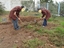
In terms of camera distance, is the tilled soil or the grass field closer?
the grass field

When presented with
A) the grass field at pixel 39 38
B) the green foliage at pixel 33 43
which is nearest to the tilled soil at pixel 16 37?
the grass field at pixel 39 38

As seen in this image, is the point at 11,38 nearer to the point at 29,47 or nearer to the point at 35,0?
the point at 29,47

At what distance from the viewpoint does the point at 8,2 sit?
25.5 meters

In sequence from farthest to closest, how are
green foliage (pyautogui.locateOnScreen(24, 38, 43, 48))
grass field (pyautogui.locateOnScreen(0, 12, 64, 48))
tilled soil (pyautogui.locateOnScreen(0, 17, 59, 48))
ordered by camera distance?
tilled soil (pyautogui.locateOnScreen(0, 17, 59, 48)) → grass field (pyautogui.locateOnScreen(0, 12, 64, 48)) → green foliage (pyautogui.locateOnScreen(24, 38, 43, 48))

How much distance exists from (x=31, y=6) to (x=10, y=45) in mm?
14642

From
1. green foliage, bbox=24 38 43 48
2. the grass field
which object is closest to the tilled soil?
the grass field

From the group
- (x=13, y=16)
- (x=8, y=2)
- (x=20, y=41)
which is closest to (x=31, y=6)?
(x=8, y=2)

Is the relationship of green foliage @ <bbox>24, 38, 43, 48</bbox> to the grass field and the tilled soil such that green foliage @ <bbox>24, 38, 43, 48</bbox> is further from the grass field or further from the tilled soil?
the tilled soil

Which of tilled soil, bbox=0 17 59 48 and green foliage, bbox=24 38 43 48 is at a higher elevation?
green foliage, bbox=24 38 43 48

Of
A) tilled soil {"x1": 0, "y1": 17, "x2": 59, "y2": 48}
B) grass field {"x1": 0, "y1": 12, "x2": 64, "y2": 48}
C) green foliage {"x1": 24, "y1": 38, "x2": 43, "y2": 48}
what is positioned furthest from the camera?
tilled soil {"x1": 0, "y1": 17, "x2": 59, "y2": 48}

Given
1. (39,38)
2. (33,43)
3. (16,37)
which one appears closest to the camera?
(33,43)

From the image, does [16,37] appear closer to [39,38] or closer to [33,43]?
[39,38]

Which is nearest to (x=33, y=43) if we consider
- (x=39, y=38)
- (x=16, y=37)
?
(x=39, y=38)

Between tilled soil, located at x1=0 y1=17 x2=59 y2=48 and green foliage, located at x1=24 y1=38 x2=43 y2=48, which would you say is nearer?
green foliage, located at x1=24 y1=38 x2=43 y2=48
